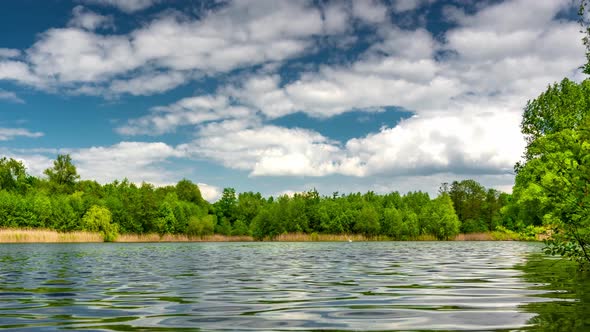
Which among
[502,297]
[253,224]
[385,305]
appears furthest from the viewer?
[253,224]

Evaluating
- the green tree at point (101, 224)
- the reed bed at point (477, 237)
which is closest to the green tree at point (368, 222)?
the reed bed at point (477, 237)

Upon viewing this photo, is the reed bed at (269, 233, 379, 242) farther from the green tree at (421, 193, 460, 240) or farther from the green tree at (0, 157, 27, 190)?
the green tree at (0, 157, 27, 190)

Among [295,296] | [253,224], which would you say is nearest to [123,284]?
[295,296]

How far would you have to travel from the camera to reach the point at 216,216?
17162cm

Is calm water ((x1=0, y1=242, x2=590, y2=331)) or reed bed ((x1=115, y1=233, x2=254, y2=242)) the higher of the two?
calm water ((x1=0, y1=242, x2=590, y2=331))

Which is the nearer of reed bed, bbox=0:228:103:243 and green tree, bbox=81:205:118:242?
reed bed, bbox=0:228:103:243

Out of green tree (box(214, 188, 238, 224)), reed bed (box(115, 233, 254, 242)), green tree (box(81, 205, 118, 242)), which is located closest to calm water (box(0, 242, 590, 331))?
green tree (box(81, 205, 118, 242))

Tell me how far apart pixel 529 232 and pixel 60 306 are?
1655 centimetres

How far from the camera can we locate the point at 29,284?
16766 millimetres

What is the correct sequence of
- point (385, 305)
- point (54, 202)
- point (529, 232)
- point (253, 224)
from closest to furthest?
point (385, 305) < point (529, 232) < point (54, 202) < point (253, 224)

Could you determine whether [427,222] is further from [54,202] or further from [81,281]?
[81,281]

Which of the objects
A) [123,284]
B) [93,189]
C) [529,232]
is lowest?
[123,284]

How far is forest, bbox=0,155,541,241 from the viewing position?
12275cm

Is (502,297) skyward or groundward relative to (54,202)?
groundward
